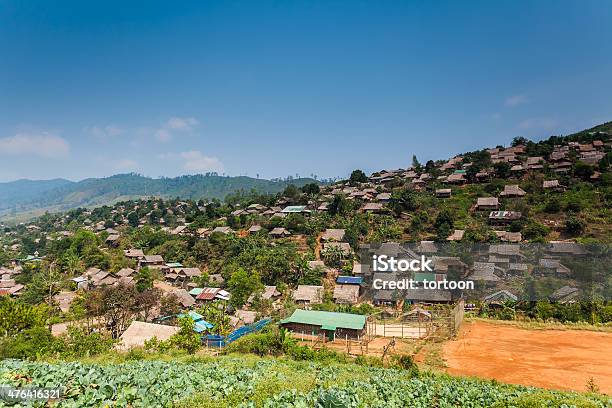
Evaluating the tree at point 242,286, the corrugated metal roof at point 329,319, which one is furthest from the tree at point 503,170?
the tree at point 242,286

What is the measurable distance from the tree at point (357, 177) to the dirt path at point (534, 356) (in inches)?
2071

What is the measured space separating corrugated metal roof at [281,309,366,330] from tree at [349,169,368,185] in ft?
169

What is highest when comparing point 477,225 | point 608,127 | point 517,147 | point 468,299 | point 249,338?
point 608,127

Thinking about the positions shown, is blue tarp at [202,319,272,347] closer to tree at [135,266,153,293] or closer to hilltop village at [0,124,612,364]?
hilltop village at [0,124,612,364]

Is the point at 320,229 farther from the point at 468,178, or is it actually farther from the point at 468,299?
the point at 468,178

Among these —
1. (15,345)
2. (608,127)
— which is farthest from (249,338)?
(608,127)

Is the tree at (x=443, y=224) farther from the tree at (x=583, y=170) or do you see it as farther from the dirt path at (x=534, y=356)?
the tree at (x=583, y=170)

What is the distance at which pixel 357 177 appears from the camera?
76.9 m

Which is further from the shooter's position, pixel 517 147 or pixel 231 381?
pixel 517 147

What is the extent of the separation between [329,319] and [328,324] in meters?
0.69

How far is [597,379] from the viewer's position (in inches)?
621

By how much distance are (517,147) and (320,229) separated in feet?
162

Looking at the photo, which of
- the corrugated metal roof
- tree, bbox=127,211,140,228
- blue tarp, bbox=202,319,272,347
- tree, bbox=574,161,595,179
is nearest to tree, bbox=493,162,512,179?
tree, bbox=574,161,595,179

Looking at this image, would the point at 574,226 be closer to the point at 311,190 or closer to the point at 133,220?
the point at 311,190
